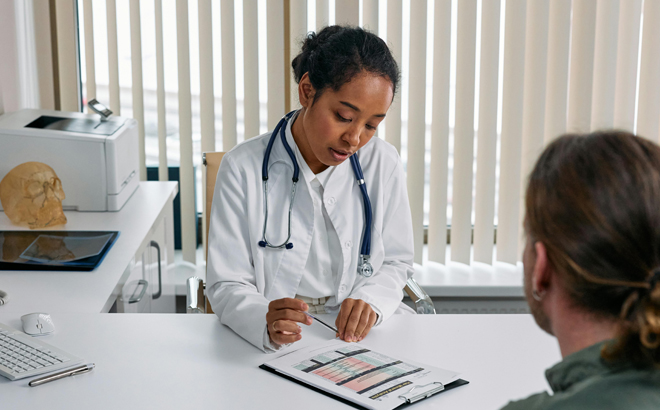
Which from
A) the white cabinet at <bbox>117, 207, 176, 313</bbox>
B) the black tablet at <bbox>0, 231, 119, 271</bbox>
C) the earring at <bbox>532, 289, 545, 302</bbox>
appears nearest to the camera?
the earring at <bbox>532, 289, 545, 302</bbox>

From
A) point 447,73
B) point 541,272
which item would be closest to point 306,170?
point 541,272

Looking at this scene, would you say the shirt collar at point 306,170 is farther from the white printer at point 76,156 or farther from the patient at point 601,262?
the patient at point 601,262

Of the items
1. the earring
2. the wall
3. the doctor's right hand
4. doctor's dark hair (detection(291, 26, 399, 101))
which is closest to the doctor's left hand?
the doctor's right hand

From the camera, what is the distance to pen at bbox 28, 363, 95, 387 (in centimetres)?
101

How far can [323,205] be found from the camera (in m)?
1.51

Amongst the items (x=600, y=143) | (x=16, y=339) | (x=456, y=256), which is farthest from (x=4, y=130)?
(x=600, y=143)

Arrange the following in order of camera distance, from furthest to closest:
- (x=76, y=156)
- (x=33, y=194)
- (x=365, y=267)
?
(x=76, y=156)
(x=33, y=194)
(x=365, y=267)

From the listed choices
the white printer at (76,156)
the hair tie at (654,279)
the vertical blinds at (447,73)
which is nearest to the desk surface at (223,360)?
the hair tie at (654,279)

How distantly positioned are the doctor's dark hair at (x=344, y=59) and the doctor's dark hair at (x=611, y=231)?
2.64ft

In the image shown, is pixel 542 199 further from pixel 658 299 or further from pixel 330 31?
pixel 330 31

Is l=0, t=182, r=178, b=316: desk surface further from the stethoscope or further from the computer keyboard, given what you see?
the stethoscope

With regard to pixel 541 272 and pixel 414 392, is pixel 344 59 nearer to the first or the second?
pixel 414 392

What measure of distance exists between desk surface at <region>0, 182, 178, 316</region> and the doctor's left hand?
0.54 m

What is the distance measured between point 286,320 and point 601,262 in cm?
68
